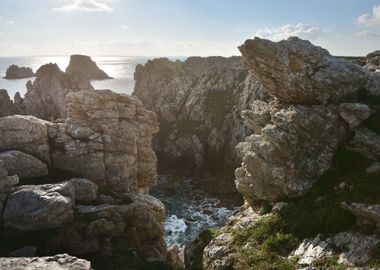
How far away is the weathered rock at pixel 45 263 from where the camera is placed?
75.7 feet

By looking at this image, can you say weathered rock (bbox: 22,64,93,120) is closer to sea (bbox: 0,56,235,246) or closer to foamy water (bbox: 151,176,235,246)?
sea (bbox: 0,56,235,246)

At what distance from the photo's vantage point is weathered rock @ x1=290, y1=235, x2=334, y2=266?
21719 mm

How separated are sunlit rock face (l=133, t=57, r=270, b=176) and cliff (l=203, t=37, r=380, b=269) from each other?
45.1 metres

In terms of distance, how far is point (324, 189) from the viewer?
26.3m

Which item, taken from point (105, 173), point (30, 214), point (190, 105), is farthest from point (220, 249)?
point (190, 105)

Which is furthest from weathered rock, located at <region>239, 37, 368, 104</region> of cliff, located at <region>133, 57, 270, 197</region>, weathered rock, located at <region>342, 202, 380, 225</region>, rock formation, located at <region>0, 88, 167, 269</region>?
cliff, located at <region>133, 57, 270, 197</region>

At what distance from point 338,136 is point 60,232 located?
22.3 metres

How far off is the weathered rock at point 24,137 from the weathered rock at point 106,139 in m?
1.14

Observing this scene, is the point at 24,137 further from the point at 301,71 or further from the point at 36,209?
the point at 301,71

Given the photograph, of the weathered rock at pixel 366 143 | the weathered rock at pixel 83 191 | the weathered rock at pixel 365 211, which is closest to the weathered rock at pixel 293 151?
the weathered rock at pixel 366 143

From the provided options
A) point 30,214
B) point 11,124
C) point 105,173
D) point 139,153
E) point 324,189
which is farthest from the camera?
point 139,153

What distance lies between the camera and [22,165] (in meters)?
37.3

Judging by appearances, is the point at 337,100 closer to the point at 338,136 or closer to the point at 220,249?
the point at 338,136

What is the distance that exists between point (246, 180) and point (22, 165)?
20.7 meters
